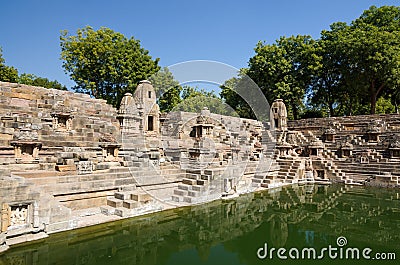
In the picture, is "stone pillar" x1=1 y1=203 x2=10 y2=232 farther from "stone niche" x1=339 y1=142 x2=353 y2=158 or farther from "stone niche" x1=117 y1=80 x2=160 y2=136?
"stone niche" x1=339 y1=142 x2=353 y2=158

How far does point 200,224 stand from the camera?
9.03 m

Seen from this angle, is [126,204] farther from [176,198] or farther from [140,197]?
[176,198]

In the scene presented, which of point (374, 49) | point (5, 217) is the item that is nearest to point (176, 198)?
point (5, 217)

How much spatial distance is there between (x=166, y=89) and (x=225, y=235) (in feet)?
71.6

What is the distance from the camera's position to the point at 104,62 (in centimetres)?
2784

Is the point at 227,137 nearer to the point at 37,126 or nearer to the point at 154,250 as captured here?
the point at 37,126

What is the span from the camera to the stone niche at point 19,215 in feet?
Result: 22.0

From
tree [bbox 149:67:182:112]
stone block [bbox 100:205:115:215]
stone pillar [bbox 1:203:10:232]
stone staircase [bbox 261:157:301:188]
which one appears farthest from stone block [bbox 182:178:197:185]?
tree [bbox 149:67:182:112]

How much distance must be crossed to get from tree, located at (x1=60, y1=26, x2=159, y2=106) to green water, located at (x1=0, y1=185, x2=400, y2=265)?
20.2m

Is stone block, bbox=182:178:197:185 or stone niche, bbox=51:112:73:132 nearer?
stone block, bbox=182:178:197:185

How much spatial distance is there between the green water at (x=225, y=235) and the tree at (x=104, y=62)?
2021cm

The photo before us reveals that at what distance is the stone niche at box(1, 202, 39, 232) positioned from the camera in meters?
6.71

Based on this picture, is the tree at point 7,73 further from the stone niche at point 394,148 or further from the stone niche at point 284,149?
the stone niche at point 394,148

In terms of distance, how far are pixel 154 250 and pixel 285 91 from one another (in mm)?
25196
